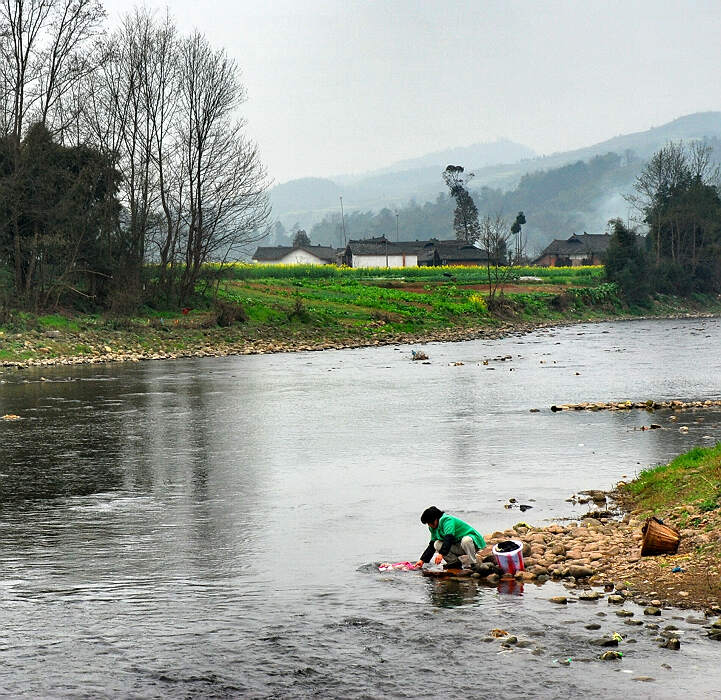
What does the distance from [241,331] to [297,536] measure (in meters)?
47.8

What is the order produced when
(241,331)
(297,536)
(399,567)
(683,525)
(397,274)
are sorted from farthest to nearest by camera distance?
(397,274), (241,331), (297,536), (683,525), (399,567)

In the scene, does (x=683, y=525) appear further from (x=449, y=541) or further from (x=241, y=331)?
(x=241, y=331)

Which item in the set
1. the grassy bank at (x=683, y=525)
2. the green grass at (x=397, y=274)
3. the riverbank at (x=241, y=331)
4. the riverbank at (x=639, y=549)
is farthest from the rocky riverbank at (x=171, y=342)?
the green grass at (x=397, y=274)

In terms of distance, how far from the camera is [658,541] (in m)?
13.9

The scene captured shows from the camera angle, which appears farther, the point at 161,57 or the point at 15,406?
the point at 161,57

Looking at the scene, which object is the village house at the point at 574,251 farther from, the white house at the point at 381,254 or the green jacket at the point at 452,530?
the green jacket at the point at 452,530

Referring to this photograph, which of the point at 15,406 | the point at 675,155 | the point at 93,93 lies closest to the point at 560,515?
the point at 15,406

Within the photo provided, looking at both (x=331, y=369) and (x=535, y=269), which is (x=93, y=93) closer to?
(x=331, y=369)

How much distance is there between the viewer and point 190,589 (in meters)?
13.2

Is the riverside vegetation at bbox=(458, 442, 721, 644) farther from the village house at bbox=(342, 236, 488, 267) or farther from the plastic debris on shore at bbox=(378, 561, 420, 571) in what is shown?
the village house at bbox=(342, 236, 488, 267)

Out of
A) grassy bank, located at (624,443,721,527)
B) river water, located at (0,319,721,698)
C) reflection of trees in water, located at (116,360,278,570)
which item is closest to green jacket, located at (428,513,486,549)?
river water, located at (0,319,721,698)

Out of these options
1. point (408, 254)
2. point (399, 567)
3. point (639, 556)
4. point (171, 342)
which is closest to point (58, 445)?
point (399, 567)

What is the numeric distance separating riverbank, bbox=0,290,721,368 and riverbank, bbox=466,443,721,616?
36.2m

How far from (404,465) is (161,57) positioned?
52.5 metres
